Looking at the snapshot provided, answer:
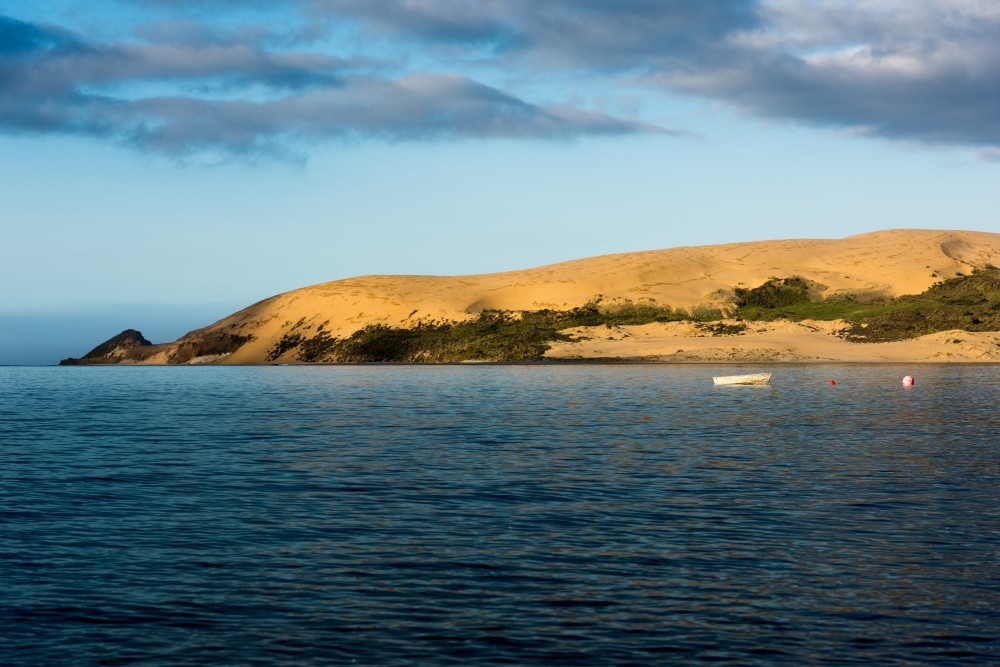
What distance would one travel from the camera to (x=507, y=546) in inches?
885

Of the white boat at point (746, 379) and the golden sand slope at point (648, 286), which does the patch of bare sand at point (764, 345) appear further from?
the white boat at point (746, 379)

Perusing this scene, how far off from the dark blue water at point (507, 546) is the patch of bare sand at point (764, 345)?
289 ft

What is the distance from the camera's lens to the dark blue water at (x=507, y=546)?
52.2 ft

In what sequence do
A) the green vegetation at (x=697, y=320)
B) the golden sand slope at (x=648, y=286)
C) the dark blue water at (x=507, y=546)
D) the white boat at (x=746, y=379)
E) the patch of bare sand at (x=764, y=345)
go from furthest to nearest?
the golden sand slope at (x=648, y=286) < the green vegetation at (x=697, y=320) < the patch of bare sand at (x=764, y=345) < the white boat at (x=746, y=379) < the dark blue water at (x=507, y=546)

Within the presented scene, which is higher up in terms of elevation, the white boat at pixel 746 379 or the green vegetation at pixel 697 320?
the green vegetation at pixel 697 320

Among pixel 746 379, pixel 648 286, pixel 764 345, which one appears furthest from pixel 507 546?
pixel 648 286

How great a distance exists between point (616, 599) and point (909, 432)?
3282 centimetres

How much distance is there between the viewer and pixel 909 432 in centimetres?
4666

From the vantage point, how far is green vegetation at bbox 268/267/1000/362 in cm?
14588

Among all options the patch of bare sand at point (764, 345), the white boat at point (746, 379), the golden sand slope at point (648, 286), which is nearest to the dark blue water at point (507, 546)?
the white boat at point (746, 379)

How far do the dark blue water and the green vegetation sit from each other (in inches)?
4019

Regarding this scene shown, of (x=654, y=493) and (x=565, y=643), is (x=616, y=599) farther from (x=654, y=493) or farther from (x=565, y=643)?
(x=654, y=493)

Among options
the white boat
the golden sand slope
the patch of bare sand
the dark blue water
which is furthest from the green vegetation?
the dark blue water

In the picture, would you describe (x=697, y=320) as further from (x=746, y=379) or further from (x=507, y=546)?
(x=507, y=546)
